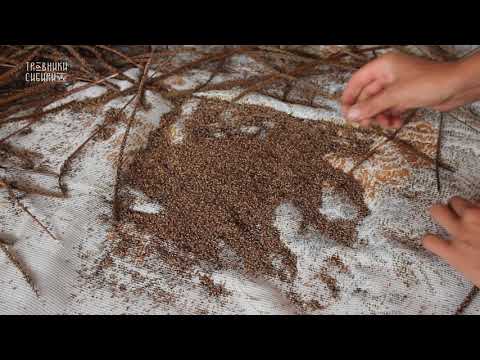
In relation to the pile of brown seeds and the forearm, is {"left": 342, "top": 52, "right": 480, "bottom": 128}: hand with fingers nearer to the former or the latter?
the forearm

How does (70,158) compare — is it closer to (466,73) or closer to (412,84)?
(412,84)

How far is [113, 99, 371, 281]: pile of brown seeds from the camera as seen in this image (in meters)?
1.18

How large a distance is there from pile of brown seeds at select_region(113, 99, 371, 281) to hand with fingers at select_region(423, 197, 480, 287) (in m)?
0.20

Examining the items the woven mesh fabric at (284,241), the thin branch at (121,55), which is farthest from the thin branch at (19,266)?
the thin branch at (121,55)

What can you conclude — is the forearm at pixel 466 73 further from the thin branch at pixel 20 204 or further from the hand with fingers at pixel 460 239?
the thin branch at pixel 20 204

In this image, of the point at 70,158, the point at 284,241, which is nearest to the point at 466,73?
the point at 284,241

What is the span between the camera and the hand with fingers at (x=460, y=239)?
105 centimetres

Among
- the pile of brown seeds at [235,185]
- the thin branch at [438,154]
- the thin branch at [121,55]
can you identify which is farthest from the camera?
the thin branch at [121,55]

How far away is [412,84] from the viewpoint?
1126mm

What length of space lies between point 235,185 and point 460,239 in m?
0.59

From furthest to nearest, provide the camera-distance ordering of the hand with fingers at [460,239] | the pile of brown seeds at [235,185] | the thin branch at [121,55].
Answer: the thin branch at [121,55], the pile of brown seeds at [235,185], the hand with fingers at [460,239]

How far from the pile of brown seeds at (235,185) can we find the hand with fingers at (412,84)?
9.1 inches

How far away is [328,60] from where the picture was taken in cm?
172

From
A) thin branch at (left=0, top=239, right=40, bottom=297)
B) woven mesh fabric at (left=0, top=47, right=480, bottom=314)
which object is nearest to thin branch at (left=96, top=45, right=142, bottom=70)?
woven mesh fabric at (left=0, top=47, right=480, bottom=314)
